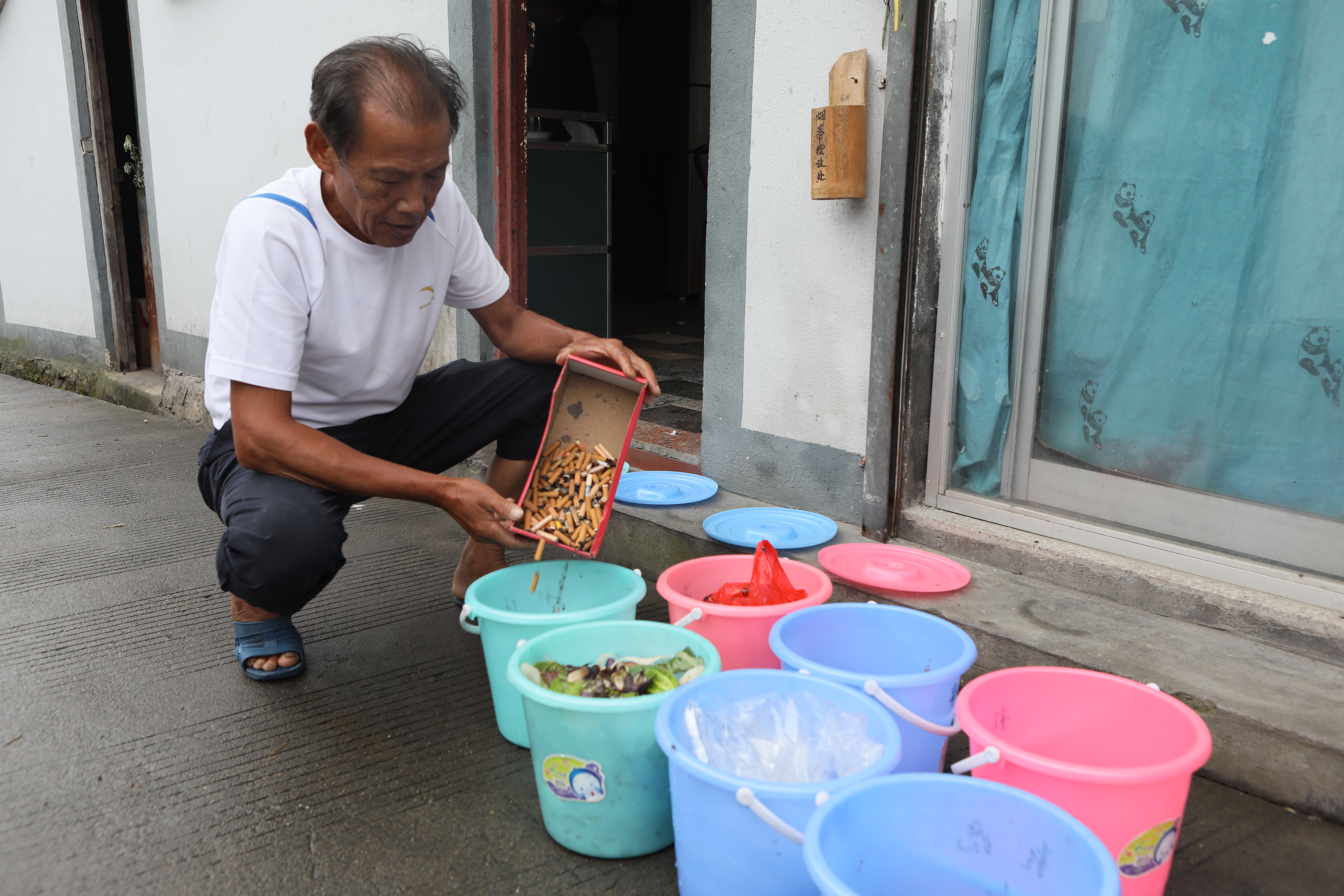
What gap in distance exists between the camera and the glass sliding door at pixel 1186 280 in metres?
2.24

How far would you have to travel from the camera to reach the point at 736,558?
95.1 inches

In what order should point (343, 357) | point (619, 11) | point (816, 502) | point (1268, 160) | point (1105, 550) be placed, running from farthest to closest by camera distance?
point (619, 11)
point (816, 502)
point (1105, 550)
point (343, 357)
point (1268, 160)

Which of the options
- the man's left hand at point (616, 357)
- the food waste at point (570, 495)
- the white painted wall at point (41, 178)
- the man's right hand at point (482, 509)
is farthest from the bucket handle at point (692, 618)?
the white painted wall at point (41, 178)

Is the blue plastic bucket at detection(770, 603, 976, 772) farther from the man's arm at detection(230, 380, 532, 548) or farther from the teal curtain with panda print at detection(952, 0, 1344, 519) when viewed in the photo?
the teal curtain with panda print at detection(952, 0, 1344, 519)

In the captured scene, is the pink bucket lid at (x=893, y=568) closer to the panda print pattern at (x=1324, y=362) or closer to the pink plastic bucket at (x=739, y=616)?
the pink plastic bucket at (x=739, y=616)

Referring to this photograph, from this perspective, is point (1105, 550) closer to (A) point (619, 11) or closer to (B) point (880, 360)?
(B) point (880, 360)

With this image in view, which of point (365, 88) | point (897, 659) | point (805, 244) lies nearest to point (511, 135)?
point (805, 244)

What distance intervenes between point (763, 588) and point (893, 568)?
0.75 m

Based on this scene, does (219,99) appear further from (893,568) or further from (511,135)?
(893,568)

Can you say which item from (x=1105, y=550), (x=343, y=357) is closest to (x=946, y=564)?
(x=1105, y=550)

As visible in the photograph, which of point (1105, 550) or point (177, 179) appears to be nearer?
point (1105, 550)

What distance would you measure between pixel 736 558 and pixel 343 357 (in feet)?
3.70

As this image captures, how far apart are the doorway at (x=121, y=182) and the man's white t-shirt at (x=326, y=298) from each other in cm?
492

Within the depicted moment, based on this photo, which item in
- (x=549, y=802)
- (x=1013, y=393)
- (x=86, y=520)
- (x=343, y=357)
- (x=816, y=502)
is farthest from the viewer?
(x=86, y=520)
